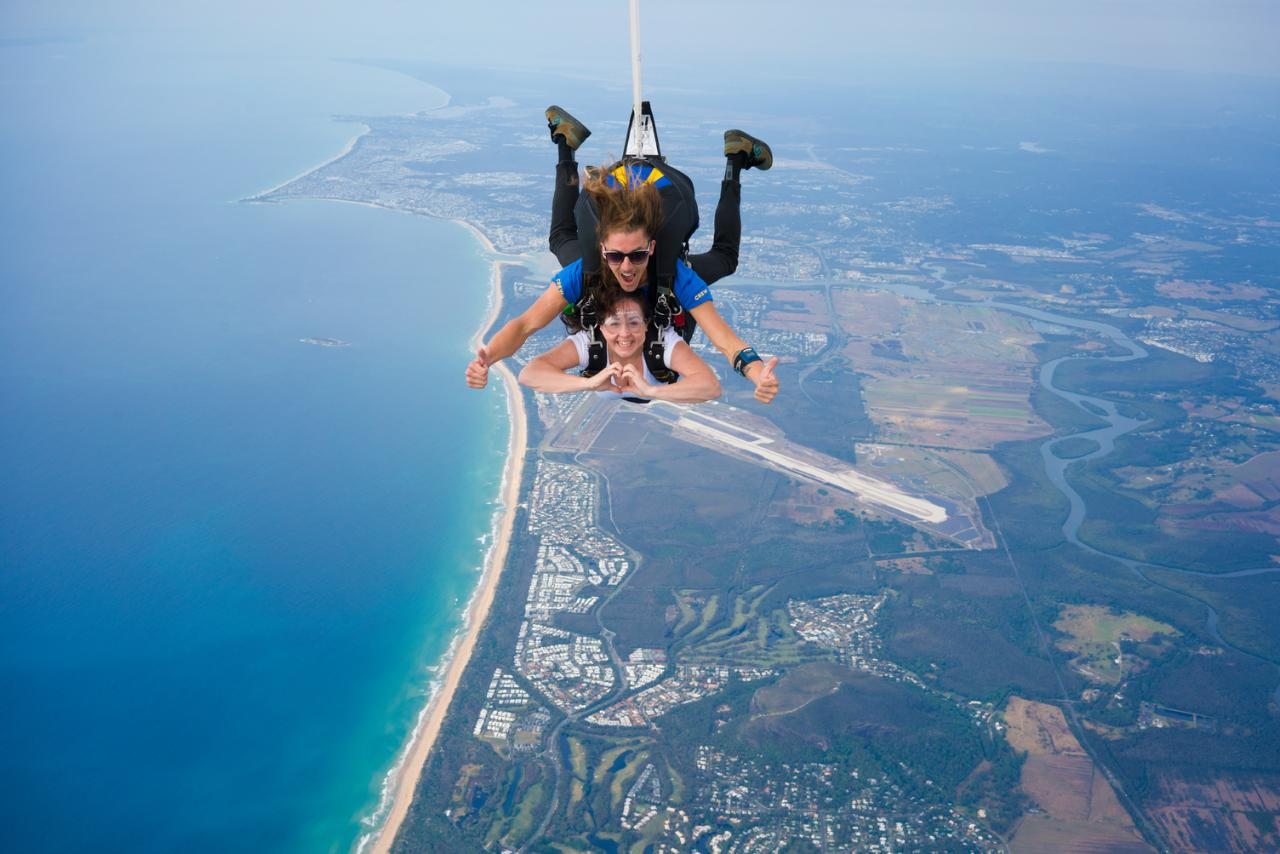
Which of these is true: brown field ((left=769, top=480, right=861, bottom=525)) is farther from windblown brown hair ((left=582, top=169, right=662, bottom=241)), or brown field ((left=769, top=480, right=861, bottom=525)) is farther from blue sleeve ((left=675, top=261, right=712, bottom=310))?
windblown brown hair ((left=582, top=169, right=662, bottom=241))

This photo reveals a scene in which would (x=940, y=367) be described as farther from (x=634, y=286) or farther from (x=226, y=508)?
(x=634, y=286)

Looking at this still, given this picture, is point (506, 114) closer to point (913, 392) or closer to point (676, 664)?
point (913, 392)

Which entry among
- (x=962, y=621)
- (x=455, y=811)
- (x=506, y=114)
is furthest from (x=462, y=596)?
(x=506, y=114)

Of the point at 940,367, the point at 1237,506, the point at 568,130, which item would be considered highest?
the point at 568,130

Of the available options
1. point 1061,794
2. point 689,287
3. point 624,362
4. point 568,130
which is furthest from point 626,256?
point 1061,794

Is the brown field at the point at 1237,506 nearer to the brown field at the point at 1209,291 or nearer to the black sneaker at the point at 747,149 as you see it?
the brown field at the point at 1209,291

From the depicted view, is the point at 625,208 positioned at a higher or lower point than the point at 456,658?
higher
